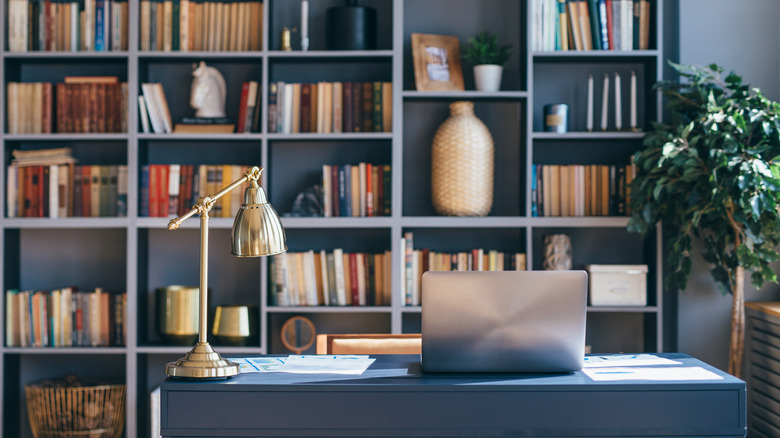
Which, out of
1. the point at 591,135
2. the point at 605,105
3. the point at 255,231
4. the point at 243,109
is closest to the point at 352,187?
the point at 243,109

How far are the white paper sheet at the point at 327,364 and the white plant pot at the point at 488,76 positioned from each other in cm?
170

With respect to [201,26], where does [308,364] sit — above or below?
below

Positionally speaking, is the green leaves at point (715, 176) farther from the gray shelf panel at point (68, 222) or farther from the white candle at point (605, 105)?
the gray shelf panel at point (68, 222)

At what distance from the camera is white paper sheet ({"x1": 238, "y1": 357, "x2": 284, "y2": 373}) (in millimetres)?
1947

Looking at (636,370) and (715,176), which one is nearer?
(636,370)

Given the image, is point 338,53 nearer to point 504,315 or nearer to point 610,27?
point 610,27

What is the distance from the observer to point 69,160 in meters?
3.49

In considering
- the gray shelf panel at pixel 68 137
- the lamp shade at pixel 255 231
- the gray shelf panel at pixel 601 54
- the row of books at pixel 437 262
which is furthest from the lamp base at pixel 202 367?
the gray shelf panel at pixel 601 54

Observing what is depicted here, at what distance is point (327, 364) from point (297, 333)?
1.54 meters

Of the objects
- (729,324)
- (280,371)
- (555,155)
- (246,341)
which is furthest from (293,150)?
(729,324)

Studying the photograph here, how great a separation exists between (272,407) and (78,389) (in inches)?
78.8

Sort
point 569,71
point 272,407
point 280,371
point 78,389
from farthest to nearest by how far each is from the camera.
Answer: point 569,71
point 78,389
point 280,371
point 272,407

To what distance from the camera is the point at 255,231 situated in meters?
1.82

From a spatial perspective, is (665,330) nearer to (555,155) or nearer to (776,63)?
(555,155)
